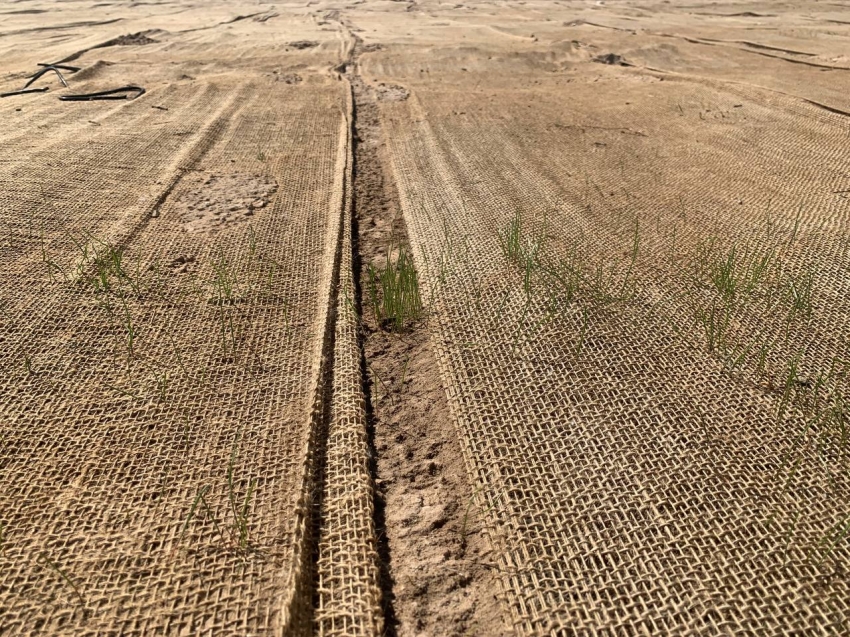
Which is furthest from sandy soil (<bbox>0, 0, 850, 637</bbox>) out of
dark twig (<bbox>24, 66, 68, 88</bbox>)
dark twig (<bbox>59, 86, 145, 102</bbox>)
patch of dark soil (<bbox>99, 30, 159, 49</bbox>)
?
patch of dark soil (<bbox>99, 30, 159, 49</bbox>)

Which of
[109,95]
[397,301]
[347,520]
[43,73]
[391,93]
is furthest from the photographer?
[391,93]

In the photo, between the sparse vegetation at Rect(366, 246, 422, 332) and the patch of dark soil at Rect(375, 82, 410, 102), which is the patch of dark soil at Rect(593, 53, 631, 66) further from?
the sparse vegetation at Rect(366, 246, 422, 332)

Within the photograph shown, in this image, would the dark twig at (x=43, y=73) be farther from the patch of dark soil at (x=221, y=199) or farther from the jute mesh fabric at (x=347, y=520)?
the jute mesh fabric at (x=347, y=520)

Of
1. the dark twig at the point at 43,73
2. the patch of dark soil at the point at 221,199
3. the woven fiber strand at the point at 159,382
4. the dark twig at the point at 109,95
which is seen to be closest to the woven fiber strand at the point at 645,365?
the woven fiber strand at the point at 159,382

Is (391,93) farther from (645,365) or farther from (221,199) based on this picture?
(645,365)

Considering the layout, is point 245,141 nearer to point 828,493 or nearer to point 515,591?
point 515,591

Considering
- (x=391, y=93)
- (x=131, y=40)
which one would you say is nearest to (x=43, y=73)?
(x=131, y=40)
